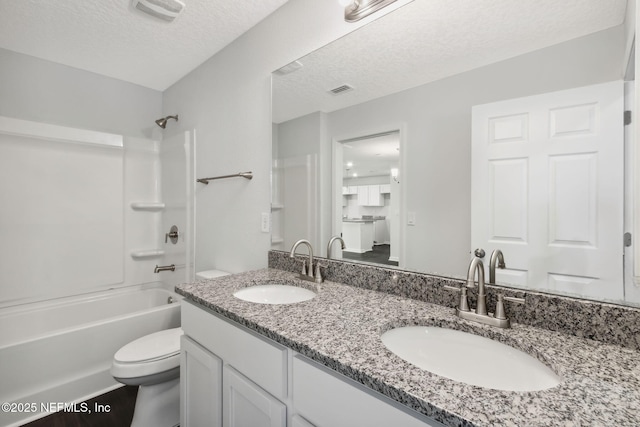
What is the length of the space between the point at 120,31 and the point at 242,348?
2.10 meters

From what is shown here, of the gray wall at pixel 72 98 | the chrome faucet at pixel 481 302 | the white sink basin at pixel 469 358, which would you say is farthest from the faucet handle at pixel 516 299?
the gray wall at pixel 72 98

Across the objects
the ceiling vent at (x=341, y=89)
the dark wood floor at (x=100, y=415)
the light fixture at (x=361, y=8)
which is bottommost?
the dark wood floor at (x=100, y=415)

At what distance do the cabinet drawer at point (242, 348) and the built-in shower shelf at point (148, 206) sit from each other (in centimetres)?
175

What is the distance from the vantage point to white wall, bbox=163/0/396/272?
155 centimetres

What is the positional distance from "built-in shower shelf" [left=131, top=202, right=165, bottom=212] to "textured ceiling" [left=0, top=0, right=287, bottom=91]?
3.78ft

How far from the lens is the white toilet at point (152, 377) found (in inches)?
58.2

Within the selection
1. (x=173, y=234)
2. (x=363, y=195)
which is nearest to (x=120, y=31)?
(x=173, y=234)

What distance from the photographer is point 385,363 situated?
650 millimetres

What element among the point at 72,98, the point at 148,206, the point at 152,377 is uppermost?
the point at 72,98

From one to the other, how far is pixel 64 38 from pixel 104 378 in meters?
2.34

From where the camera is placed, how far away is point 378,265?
126 centimetres

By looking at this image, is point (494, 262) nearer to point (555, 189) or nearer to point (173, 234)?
point (555, 189)

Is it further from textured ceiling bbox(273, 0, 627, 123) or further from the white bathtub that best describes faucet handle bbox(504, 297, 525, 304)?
the white bathtub

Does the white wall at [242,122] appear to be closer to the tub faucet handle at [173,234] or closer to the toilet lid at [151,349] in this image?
the tub faucet handle at [173,234]
